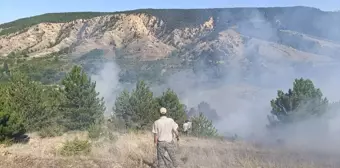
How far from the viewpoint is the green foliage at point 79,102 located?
78.2ft

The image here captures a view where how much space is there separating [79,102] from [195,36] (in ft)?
325

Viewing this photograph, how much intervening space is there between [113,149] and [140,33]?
11064 centimetres

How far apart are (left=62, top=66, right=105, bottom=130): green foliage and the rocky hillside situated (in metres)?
74.2

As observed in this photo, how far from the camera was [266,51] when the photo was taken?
335ft

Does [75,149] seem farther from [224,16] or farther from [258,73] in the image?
[224,16]

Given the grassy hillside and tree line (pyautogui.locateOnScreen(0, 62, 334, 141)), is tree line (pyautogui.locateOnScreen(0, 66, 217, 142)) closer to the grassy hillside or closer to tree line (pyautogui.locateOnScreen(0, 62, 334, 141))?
tree line (pyautogui.locateOnScreen(0, 62, 334, 141))

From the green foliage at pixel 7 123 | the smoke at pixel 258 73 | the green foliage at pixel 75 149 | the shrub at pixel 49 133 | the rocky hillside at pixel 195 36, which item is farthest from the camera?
the rocky hillside at pixel 195 36

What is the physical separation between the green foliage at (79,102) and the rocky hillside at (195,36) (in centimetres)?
7421

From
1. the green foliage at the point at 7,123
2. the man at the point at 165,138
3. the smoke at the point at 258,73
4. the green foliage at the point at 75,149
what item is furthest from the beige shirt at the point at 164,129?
the smoke at the point at 258,73

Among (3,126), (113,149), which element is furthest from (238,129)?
(113,149)

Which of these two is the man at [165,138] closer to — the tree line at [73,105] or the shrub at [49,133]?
the tree line at [73,105]

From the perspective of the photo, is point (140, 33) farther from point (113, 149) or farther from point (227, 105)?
point (113, 149)

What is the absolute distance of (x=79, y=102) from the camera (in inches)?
946

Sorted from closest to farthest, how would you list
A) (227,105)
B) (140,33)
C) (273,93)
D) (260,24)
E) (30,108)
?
1. (30,108)
2. (227,105)
3. (273,93)
4. (140,33)
5. (260,24)
